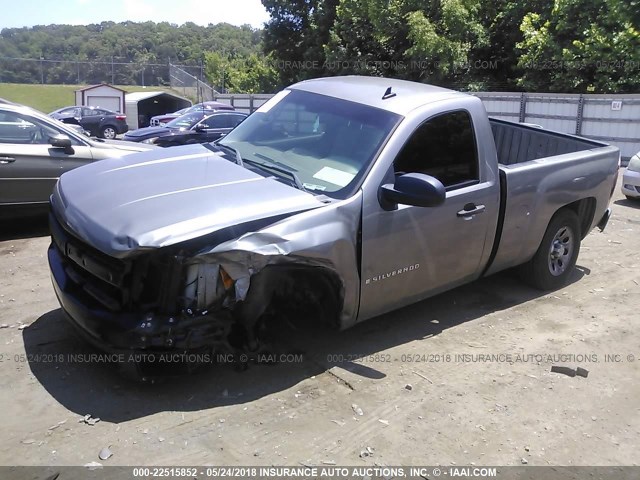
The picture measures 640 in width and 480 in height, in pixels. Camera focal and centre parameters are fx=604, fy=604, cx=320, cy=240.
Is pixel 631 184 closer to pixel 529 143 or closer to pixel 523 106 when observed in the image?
pixel 529 143

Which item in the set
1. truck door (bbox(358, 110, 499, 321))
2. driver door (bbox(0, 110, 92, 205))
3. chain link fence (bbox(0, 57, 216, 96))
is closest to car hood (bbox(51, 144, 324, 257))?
truck door (bbox(358, 110, 499, 321))

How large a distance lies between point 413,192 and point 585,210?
2.85 meters

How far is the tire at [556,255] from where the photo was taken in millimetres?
5551

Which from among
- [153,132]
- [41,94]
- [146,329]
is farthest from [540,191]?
[41,94]

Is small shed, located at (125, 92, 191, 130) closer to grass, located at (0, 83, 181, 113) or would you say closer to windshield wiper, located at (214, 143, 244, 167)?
grass, located at (0, 83, 181, 113)

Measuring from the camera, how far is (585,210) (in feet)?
19.4

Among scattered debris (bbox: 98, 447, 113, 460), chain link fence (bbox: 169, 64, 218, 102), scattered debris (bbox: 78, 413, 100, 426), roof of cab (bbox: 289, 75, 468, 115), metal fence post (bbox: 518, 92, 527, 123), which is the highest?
chain link fence (bbox: 169, 64, 218, 102)

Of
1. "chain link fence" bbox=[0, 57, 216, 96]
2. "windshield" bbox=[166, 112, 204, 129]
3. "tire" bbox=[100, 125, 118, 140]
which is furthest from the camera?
"chain link fence" bbox=[0, 57, 216, 96]

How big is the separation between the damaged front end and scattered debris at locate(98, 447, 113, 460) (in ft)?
1.76

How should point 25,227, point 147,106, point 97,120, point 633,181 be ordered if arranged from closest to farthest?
point 25,227 < point 633,181 < point 97,120 < point 147,106

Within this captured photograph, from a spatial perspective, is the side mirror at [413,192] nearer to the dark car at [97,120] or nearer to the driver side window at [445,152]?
the driver side window at [445,152]

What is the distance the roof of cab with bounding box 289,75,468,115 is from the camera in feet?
14.7

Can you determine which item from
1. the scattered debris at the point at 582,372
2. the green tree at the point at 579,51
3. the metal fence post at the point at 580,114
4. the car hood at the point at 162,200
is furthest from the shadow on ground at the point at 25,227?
the green tree at the point at 579,51

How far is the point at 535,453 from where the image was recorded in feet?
10.9
